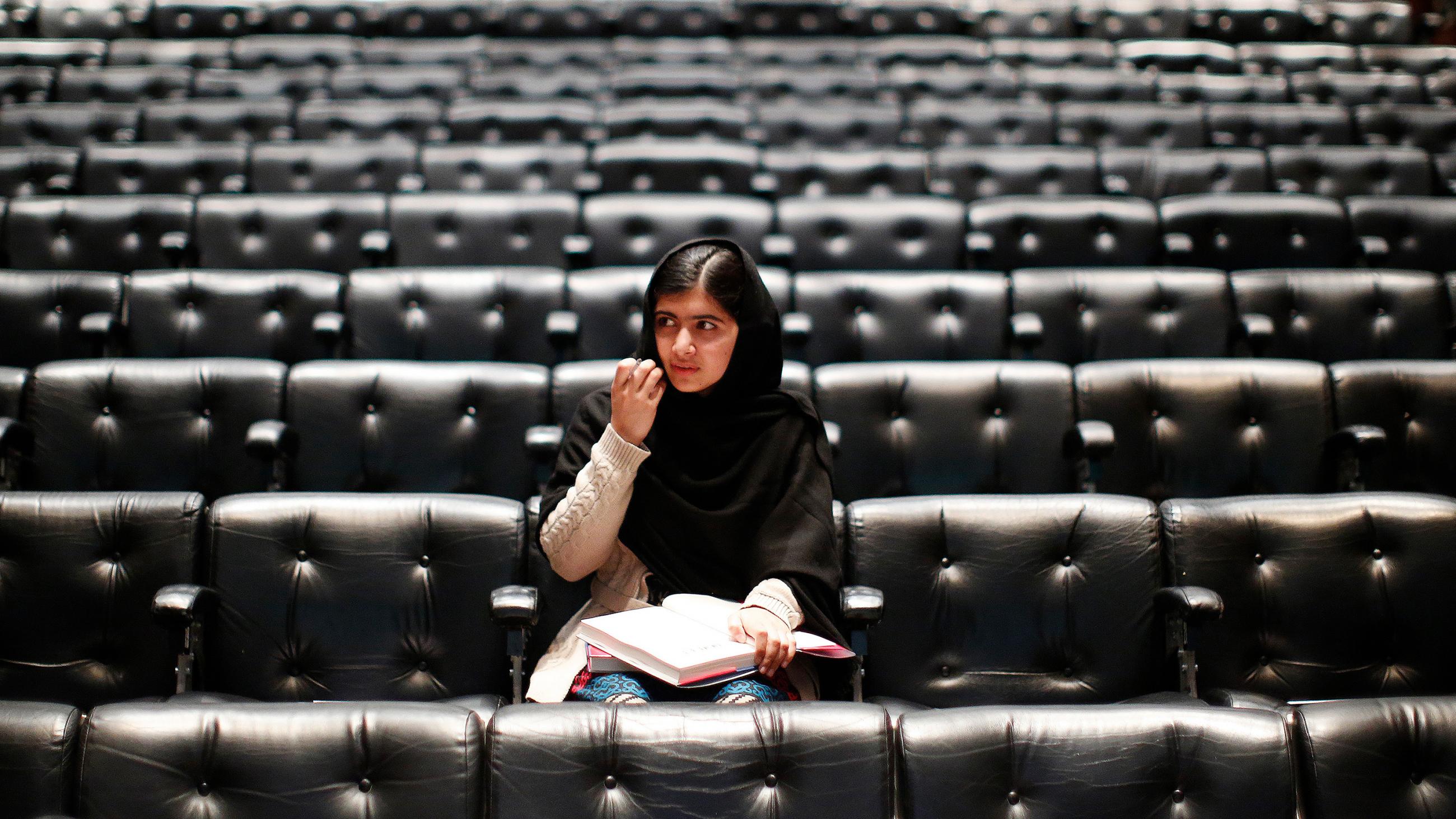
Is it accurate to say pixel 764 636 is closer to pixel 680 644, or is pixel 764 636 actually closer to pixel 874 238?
pixel 680 644

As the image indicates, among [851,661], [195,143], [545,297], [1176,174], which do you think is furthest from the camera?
[195,143]

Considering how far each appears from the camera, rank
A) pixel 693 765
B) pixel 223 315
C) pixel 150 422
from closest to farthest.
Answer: pixel 693 765 < pixel 150 422 < pixel 223 315

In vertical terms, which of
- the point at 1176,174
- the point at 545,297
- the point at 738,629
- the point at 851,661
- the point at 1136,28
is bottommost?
the point at 851,661

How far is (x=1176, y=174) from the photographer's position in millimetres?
2477

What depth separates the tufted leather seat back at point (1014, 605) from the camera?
112cm

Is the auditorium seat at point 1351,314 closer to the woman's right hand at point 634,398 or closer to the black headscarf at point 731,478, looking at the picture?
the black headscarf at point 731,478

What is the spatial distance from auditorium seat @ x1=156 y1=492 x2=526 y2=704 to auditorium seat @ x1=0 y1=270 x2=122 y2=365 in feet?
2.86

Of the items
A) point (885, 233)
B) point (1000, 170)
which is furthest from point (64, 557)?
point (1000, 170)

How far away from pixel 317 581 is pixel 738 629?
532 mm

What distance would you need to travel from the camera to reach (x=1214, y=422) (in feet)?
4.75

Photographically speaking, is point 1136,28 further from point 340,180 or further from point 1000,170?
point 340,180

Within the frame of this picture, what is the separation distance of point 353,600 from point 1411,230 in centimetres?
230

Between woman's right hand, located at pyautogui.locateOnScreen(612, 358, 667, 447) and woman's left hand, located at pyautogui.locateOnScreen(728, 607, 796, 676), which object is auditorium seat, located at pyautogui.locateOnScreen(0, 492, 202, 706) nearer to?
woman's right hand, located at pyautogui.locateOnScreen(612, 358, 667, 447)

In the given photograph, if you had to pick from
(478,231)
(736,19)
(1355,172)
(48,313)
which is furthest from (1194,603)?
(736,19)
